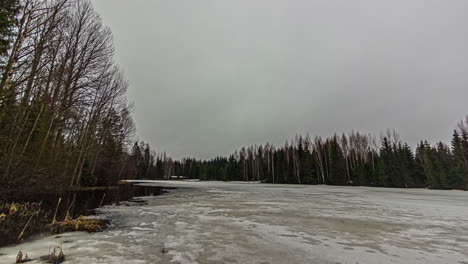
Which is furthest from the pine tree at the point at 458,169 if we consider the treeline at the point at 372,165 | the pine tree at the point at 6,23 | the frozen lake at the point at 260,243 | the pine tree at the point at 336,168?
the pine tree at the point at 6,23

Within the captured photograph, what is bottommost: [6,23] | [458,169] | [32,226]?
[32,226]

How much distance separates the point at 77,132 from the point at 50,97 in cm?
1399

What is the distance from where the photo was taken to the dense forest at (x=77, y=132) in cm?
656

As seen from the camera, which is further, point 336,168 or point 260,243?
point 336,168

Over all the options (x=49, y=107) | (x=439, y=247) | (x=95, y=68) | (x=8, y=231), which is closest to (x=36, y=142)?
(x=49, y=107)

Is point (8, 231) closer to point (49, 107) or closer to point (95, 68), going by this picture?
point (49, 107)

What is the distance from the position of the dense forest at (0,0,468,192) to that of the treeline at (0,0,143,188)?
45 mm

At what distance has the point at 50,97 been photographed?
7.91 metres

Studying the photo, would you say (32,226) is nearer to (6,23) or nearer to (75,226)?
(75,226)

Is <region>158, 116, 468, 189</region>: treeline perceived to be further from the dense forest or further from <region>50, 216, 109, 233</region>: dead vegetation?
<region>50, 216, 109, 233</region>: dead vegetation

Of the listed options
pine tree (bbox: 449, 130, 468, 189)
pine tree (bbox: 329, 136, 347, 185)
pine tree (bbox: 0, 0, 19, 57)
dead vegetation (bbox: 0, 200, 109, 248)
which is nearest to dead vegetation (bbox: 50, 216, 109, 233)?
dead vegetation (bbox: 0, 200, 109, 248)

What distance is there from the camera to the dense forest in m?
6.56

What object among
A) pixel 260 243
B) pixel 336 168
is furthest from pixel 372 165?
pixel 260 243

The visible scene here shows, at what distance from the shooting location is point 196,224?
539 centimetres
